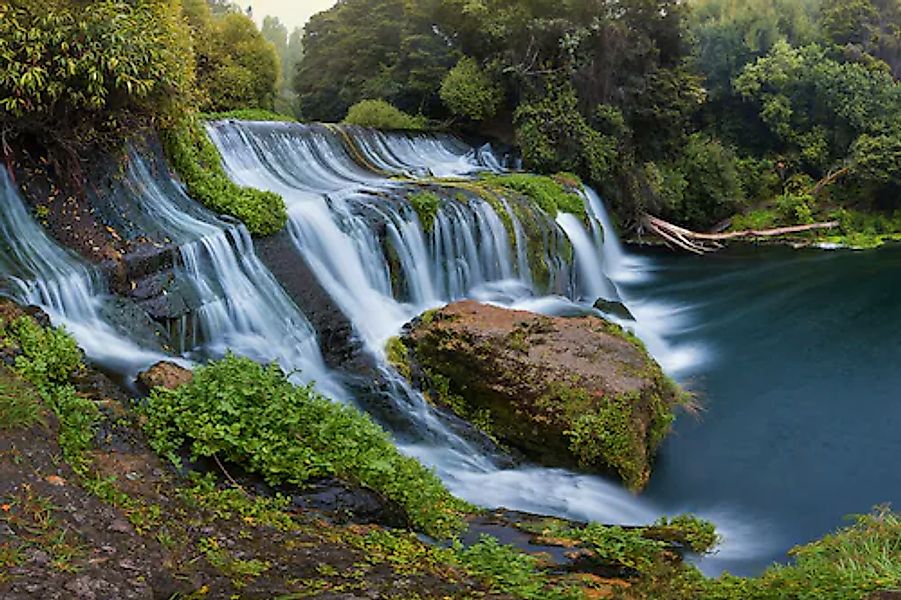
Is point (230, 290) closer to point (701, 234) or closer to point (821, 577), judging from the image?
point (821, 577)

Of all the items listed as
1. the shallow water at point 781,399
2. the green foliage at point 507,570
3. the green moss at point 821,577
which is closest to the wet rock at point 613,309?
the shallow water at point 781,399

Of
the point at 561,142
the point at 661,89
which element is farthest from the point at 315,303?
the point at 661,89

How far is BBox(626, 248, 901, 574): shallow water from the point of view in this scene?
768 cm

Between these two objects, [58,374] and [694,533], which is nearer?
[58,374]

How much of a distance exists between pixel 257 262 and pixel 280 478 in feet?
15.3

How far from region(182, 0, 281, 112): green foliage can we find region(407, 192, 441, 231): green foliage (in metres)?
Answer: 8.97

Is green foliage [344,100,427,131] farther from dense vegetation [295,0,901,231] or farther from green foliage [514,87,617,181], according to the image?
green foliage [514,87,617,181]

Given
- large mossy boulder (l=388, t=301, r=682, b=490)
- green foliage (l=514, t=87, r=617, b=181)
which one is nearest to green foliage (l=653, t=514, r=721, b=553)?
large mossy boulder (l=388, t=301, r=682, b=490)

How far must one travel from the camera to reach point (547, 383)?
7.98 m

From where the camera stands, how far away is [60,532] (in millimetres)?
3402

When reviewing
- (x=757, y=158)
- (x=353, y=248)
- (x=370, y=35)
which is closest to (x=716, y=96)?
(x=757, y=158)

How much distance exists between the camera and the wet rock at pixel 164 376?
581 centimetres

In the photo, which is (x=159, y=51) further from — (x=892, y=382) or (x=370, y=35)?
(x=370, y=35)

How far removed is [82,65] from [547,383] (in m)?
5.56
